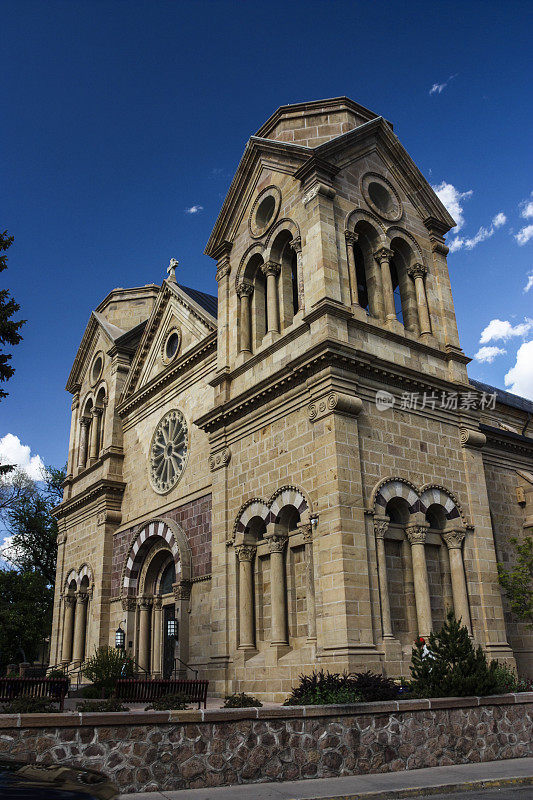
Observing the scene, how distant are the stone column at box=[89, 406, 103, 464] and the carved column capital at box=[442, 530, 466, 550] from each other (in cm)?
1999

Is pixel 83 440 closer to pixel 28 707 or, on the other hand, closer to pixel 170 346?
pixel 170 346

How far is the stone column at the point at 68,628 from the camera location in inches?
1232

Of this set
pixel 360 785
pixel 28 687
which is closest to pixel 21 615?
pixel 28 687

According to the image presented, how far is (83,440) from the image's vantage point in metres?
35.8

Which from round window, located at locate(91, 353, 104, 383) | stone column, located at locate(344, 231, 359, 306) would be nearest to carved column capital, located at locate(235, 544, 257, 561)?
stone column, located at locate(344, 231, 359, 306)

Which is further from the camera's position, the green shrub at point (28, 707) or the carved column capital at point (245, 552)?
the carved column capital at point (245, 552)

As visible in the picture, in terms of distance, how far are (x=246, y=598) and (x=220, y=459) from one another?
184 inches

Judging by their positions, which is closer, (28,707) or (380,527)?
(28,707)

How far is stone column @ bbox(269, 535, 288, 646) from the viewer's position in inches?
712

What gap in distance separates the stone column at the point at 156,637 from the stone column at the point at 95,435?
1018 cm

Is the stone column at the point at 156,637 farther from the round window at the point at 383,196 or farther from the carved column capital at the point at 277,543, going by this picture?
the round window at the point at 383,196

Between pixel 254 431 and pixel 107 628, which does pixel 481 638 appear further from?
pixel 107 628

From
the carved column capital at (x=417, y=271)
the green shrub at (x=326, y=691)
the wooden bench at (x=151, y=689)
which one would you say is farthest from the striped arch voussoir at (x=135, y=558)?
the carved column capital at (x=417, y=271)

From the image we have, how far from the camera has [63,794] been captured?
16.1ft
